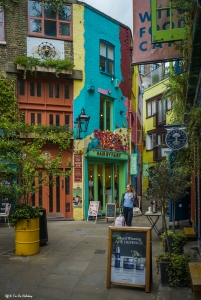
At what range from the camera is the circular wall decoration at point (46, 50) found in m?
16.6

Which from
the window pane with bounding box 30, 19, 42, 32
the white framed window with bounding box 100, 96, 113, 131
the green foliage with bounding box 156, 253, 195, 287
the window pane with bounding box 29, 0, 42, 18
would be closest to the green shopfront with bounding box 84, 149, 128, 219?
the white framed window with bounding box 100, 96, 113, 131

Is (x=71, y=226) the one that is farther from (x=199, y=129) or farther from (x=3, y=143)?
(x=199, y=129)

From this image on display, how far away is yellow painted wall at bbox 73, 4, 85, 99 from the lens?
17.1m

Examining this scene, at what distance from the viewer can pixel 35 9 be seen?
1675 cm

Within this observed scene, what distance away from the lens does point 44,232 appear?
410 inches

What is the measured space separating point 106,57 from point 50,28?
3326 mm

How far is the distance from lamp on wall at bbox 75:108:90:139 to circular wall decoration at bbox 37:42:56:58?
2.98 metres

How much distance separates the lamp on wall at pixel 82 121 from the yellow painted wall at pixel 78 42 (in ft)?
4.17

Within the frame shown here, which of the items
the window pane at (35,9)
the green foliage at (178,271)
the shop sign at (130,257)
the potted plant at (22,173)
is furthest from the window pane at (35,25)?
the green foliage at (178,271)

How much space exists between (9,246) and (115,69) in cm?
1185

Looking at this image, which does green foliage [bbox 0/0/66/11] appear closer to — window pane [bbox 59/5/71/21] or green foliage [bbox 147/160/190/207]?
window pane [bbox 59/5/71/21]

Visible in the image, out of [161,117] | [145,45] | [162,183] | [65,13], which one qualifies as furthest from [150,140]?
[162,183]

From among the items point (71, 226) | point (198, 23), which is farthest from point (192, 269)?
point (71, 226)

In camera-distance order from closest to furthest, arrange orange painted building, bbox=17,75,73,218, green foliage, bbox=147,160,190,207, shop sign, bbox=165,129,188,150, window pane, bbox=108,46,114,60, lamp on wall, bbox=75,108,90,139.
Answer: green foliage, bbox=147,160,190,207, shop sign, bbox=165,129,188,150, lamp on wall, bbox=75,108,90,139, orange painted building, bbox=17,75,73,218, window pane, bbox=108,46,114,60
